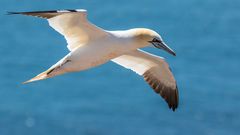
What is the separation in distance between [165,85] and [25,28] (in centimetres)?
783

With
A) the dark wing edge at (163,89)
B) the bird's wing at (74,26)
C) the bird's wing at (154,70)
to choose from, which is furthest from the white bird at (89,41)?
the dark wing edge at (163,89)

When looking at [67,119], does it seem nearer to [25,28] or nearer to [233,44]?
[25,28]

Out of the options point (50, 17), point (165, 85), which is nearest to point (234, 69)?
point (165, 85)

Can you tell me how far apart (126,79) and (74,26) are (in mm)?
7770

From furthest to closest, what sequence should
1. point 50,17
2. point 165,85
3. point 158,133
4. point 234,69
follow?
point 234,69 < point 158,133 < point 165,85 < point 50,17

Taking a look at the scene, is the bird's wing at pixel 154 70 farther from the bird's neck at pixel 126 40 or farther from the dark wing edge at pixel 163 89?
the bird's neck at pixel 126 40

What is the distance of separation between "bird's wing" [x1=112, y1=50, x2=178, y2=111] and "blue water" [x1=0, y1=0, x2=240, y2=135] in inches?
172

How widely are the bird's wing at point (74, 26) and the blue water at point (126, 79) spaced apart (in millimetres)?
5663

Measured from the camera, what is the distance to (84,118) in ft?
50.9

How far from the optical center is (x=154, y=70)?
35.3 ft

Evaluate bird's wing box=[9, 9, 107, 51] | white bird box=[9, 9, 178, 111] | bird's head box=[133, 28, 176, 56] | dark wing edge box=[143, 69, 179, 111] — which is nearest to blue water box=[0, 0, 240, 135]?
dark wing edge box=[143, 69, 179, 111]

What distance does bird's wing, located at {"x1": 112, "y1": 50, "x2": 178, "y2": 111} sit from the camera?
34.7ft

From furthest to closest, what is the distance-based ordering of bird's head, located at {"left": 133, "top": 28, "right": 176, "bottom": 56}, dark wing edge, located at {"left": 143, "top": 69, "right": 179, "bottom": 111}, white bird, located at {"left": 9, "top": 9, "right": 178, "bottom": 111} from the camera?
dark wing edge, located at {"left": 143, "top": 69, "right": 179, "bottom": 111}
bird's head, located at {"left": 133, "top": 28, "right": 176, "bottom": 56}
white bird, located at {"left": 9, "top": 9, "right": 178, "bottom": 111}

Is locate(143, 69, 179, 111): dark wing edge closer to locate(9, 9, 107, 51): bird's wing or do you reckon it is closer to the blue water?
locate(9, 9, 107, 51): bird's wing
